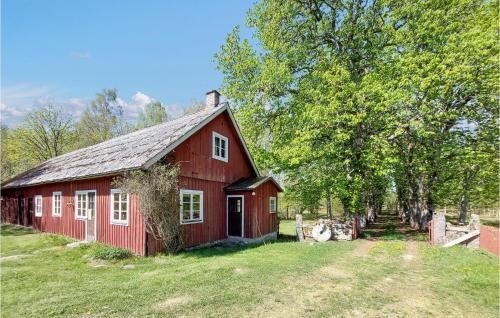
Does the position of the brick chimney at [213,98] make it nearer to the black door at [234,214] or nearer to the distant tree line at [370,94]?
the distant tree line at [370,94]

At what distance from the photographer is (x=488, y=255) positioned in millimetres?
9812

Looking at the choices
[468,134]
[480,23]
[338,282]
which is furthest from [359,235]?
[480,23]

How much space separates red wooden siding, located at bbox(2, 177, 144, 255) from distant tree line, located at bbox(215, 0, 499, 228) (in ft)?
28.7

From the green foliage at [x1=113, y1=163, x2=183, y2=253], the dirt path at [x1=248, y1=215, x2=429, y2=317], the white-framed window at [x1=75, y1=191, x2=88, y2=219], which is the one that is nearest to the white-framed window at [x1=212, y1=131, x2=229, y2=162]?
the green foliage at [x1=113, y1=163, x2=183, y2=253]

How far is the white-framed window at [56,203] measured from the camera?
15268mm

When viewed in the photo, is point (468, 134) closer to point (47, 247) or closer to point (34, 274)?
point (34, 274)

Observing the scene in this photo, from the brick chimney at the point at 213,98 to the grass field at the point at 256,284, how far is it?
831 cm

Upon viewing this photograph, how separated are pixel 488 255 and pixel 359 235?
645 cm

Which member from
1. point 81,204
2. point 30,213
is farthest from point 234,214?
point 30,213

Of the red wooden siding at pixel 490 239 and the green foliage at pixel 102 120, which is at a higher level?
the green foliage at pixel 102 120

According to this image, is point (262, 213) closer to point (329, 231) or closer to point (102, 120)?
point (329, 231)

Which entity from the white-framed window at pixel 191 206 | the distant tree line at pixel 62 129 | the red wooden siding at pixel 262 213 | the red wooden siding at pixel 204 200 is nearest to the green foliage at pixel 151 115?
the distant tree line at pixel 62 129

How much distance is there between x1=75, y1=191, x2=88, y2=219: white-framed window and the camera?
43.4ft

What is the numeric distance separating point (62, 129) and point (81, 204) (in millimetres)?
26155
